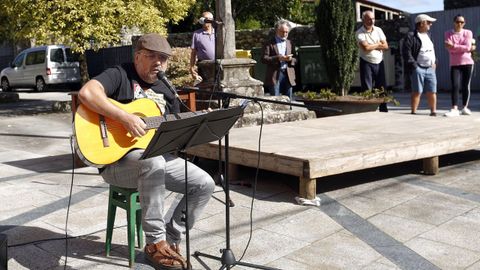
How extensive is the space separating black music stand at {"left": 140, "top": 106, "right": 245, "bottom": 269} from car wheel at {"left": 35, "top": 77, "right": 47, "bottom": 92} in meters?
19.8

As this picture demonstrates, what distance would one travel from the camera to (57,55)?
21.9 metres

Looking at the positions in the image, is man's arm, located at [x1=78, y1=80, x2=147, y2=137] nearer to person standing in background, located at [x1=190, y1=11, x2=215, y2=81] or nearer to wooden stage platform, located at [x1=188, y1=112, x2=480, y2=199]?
wooden stage platform, located at [x1=188, y1=112, x2=480, y2=199]

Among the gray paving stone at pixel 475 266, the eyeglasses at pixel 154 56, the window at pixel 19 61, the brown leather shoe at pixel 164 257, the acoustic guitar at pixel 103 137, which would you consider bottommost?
the gray paving stone at pixel 475 266

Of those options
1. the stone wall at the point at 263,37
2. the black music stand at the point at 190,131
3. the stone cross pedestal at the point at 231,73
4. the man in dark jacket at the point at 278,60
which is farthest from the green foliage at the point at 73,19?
the black music stand at the point at 190,131

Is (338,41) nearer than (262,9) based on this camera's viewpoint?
Yes

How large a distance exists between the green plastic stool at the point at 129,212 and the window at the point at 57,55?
18.8 m

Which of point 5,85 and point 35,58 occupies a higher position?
point 35,58

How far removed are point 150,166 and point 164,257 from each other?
0.57 meters

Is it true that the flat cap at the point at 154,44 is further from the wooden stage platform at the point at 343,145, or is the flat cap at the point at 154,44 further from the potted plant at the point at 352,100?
the potted plant at the point at 352,100

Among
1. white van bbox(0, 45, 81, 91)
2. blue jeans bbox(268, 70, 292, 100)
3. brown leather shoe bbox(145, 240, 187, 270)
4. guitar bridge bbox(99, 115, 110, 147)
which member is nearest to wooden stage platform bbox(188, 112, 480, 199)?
brown leather shoe bbox(145, 240, 187, 270)

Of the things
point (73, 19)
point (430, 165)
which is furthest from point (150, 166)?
point (73, 19)

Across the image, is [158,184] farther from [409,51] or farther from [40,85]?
[40,85]

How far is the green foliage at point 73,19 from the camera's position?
499 inches

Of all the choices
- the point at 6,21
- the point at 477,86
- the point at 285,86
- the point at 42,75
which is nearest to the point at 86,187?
the point at 285,86
